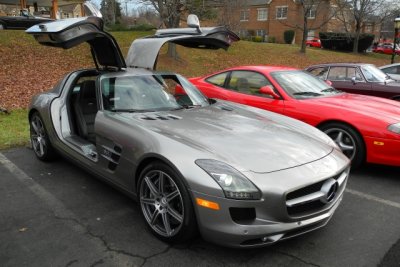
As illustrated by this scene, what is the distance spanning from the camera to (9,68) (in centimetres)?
1207

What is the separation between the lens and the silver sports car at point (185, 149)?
265 cm

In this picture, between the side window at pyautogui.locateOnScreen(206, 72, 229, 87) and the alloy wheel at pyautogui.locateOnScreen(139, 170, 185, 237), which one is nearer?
the alloy wheel at pyautogui.locateOnScreen(139, 170, 185, 237)

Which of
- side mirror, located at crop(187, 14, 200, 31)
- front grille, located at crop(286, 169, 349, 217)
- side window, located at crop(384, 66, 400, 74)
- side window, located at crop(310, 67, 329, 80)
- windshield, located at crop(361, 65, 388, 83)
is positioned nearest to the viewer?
front grille, located at crop(286, 169, 349, 217)

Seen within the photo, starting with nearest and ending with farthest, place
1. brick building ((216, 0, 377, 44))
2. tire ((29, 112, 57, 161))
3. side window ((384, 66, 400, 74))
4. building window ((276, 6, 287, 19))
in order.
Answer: tire ((29, 112, 57, 161)) → side window ((384, 66, 400, 74)) → brick building ((216, 0, 377, 44)) → building window ((276, 6, 287, 19))

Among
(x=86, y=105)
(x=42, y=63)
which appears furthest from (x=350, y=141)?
(x=42, y=63)

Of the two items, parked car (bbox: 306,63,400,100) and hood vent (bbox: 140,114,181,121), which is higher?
hood vent (bbox: 140,114,181,121)

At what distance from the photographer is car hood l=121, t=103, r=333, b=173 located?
2.93m

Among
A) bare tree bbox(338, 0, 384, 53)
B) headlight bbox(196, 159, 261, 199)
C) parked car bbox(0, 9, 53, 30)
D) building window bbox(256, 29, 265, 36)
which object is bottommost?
headlight bbox(196, 159, 261, 199)

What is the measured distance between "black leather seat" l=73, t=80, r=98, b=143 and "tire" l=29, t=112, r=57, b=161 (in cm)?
52

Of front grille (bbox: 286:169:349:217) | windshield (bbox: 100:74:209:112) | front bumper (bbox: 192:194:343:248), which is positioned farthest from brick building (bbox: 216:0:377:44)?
front bumper (bbox: 192:194:343:248)

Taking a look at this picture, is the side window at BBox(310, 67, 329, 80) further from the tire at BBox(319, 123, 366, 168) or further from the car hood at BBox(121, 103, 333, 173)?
the car hood at BBox(121, 103, 333, 173)

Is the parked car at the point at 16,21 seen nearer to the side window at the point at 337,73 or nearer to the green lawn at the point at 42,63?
the green lawn at the point at 42,63

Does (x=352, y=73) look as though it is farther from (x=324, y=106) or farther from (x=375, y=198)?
(x=375, y=198)

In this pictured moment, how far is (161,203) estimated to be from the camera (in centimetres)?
307
